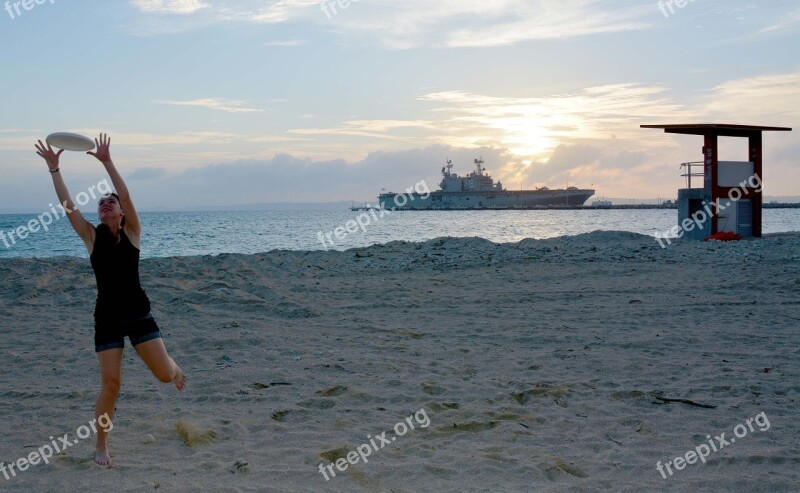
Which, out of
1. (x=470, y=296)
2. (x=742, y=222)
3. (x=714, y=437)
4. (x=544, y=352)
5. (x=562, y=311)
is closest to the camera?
(x=714, y=437)

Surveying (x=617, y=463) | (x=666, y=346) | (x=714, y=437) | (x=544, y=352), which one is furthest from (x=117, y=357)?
(x=666, y=346)

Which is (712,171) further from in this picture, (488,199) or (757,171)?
(488,199)

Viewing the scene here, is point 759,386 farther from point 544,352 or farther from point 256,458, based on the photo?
point 256,458

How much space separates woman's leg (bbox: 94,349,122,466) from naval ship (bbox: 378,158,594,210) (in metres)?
112

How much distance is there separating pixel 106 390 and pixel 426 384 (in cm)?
283

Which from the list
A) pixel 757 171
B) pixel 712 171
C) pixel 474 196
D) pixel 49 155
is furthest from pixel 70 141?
pixel 474 196

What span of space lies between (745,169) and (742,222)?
5.78 ft

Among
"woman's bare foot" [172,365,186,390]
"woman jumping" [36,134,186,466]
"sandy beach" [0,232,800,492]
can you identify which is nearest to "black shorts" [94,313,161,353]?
"woman jumping" [36,134,186,466]

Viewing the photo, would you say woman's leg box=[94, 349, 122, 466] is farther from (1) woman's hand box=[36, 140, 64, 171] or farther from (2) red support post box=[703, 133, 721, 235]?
(2) red support post box=[703, 133, 721, 235]

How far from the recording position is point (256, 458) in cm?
449

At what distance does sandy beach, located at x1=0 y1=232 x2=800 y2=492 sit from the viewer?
4305mm

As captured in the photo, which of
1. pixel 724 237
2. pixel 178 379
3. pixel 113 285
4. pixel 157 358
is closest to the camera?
pixel 113 285

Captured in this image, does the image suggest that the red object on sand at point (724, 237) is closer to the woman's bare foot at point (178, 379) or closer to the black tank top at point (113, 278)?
the woman's bare foot at point (178, 379)

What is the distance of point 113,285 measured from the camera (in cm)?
434
